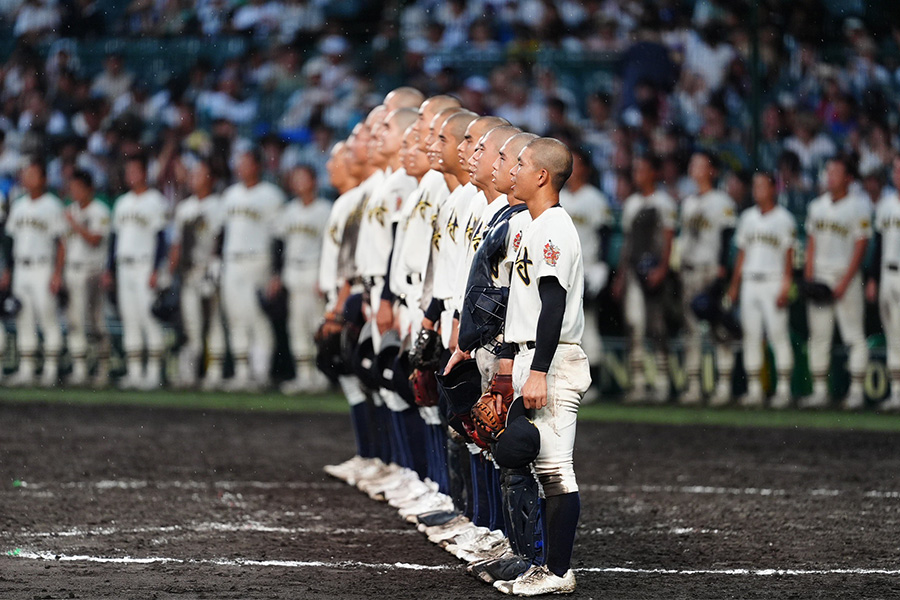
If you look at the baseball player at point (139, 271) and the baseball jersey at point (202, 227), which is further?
the baseball jersey at point (202, 227)

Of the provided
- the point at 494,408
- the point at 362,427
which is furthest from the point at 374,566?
the point at 362,427

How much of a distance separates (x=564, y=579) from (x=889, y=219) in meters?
8.33

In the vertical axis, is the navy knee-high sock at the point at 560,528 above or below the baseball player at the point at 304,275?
below

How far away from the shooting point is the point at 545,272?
5.86 metres

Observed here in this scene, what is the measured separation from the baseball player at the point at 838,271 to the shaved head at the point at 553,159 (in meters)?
8.03

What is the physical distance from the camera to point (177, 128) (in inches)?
680

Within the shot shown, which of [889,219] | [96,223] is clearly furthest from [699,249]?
[96,223]

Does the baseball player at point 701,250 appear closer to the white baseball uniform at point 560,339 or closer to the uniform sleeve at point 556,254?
the white baseball uniform at point 560,339

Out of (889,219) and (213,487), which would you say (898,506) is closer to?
(213,487)

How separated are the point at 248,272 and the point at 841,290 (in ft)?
20.3

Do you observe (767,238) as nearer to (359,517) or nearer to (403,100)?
(403,100)

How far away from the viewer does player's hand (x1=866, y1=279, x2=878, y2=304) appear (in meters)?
13.6

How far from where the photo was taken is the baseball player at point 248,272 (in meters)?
15.2

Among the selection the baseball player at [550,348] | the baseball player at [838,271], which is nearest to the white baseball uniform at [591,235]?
the baseball player at [838,271]
